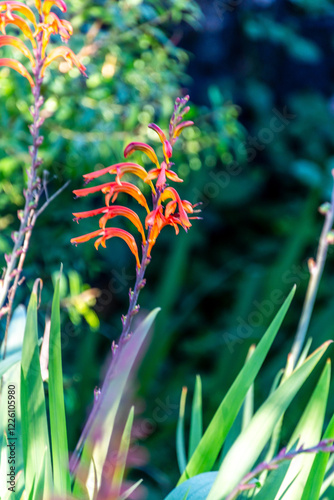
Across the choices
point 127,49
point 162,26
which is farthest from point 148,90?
point 162,26

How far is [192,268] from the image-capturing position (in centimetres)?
263

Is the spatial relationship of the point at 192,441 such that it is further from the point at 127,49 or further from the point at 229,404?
the point at 127,49

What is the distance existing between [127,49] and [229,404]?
1219mm

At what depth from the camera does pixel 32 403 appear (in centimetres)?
67

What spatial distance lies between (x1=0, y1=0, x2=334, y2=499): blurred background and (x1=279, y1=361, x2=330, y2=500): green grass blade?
0.22 metres

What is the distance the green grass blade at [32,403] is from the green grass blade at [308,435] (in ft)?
1.04

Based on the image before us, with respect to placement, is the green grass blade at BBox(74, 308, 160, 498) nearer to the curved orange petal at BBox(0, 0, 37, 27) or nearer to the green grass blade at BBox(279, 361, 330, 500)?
the green grass blade at BBox(279, 361, 330, 500)

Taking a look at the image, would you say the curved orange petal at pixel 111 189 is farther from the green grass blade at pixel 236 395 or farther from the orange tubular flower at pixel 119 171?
the green grass blade at pixel 236 395

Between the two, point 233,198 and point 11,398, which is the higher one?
point 233,198
